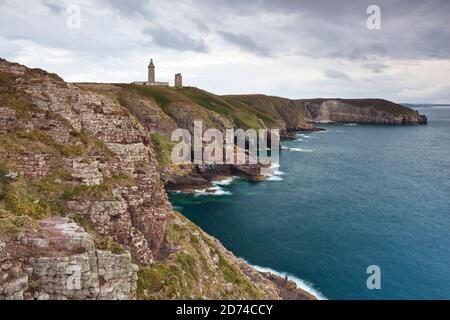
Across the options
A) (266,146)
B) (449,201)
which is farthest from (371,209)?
(266,146)

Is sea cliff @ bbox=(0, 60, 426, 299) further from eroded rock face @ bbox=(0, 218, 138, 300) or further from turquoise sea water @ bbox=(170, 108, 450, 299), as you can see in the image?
turquoise sea water @ bbox=(170, 108, 450, 299)

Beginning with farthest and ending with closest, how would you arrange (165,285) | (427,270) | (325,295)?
(427,270)
(325,295)
(165,285)

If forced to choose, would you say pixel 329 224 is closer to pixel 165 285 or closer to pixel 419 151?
pixel 165 285

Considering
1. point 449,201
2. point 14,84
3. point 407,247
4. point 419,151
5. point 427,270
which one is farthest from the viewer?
point 419,151

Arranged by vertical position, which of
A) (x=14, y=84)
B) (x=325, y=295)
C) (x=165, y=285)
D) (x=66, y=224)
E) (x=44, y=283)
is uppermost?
(x=14, y=84)

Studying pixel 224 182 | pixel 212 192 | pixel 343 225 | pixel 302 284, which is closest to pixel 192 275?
pixel 302 284

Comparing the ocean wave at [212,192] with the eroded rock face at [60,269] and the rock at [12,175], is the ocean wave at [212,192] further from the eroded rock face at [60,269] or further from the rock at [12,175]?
the eroded rock face at [60,269]
